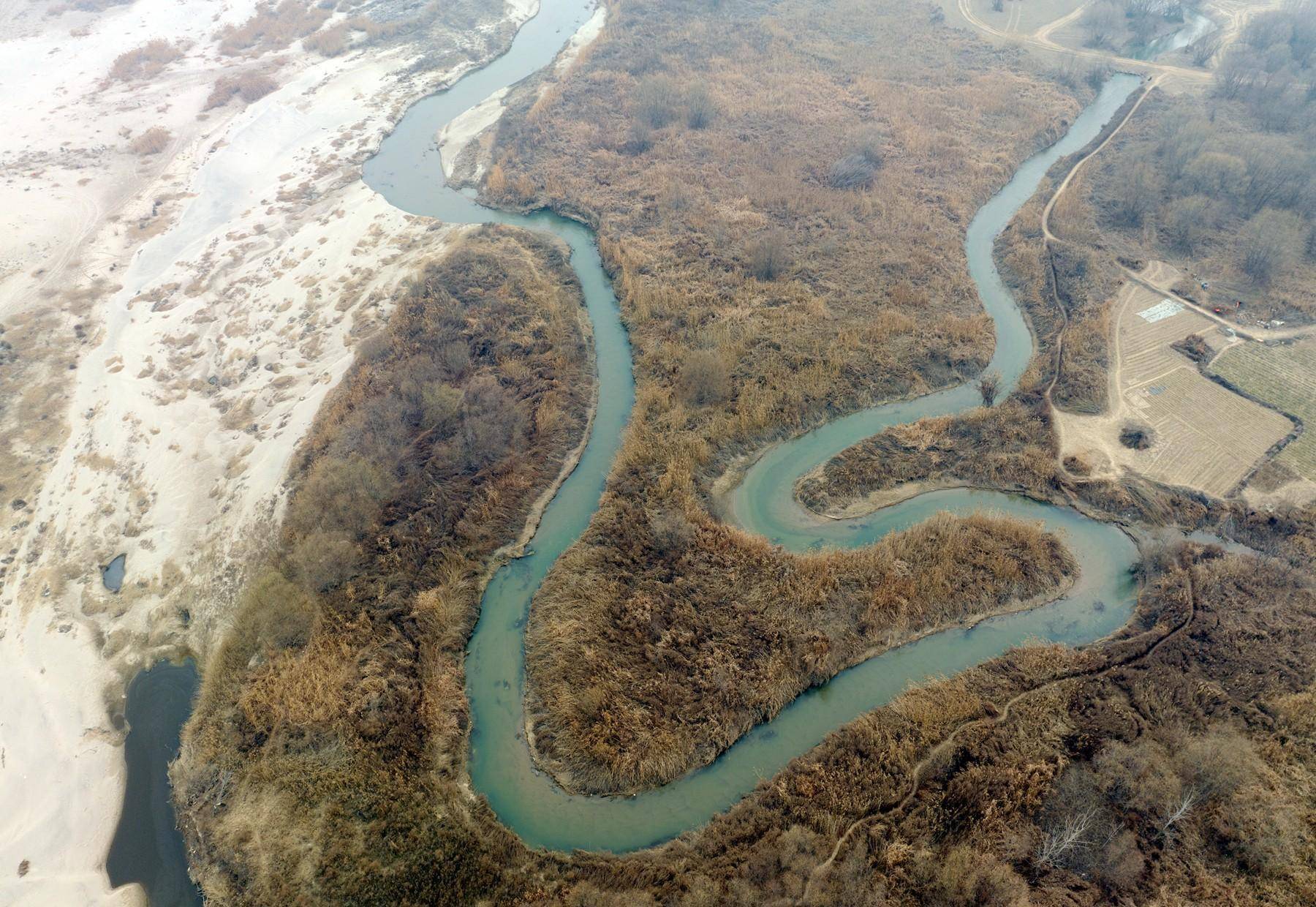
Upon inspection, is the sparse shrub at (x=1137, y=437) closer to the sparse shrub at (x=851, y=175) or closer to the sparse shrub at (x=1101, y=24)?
the sparse shrub at (x=851, y=175)

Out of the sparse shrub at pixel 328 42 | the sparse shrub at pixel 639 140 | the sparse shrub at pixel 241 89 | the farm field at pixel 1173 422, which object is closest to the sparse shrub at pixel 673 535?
the farm field at pixel 1173 422

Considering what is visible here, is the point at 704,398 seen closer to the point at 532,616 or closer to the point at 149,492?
the point at 532,616

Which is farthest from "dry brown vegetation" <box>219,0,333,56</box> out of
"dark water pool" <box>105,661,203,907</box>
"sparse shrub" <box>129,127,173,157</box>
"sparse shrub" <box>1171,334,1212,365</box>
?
"sparse shrub" <box>1171,334,1212,365</box>

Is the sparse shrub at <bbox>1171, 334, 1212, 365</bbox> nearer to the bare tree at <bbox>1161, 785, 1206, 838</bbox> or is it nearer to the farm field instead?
the farm field

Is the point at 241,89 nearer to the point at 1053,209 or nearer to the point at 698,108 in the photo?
the point at 698,108

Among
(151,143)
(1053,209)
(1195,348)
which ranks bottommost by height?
(1195,348)

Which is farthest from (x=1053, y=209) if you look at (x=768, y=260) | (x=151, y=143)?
(x=151, y=143)
